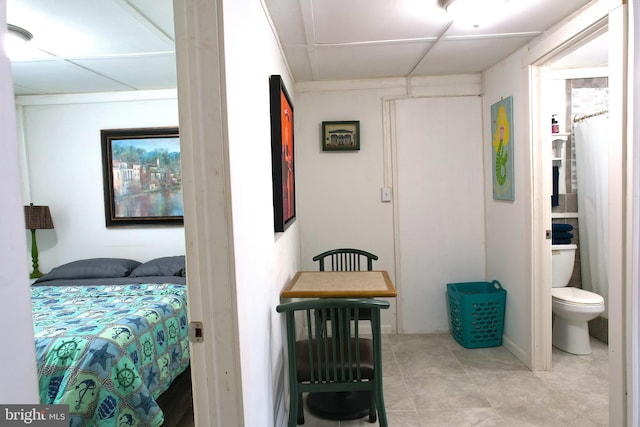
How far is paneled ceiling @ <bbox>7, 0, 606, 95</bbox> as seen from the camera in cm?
194

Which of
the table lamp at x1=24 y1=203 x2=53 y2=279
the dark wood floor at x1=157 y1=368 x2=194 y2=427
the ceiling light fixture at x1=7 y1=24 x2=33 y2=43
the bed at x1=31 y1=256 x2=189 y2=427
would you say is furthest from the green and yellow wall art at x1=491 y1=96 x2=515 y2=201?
the table lamp at x1=24 y1=203 x2=53 y2=279

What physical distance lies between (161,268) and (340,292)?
6.40ft

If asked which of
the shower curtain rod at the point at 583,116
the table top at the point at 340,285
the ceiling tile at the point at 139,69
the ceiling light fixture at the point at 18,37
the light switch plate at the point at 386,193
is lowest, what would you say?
the table top at the point at 340,285

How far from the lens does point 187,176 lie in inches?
39.7

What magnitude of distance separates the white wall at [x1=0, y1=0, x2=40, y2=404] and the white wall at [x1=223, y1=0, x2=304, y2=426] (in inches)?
23.6

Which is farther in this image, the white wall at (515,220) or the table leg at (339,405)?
the white wall at (515,220)

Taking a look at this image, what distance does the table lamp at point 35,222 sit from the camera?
10.7 ft

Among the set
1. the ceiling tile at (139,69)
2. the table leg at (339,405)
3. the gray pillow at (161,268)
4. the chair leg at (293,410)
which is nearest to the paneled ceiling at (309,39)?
the ceiling tile at (139,69)

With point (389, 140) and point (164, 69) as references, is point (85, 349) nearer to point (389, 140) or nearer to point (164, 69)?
point (164, 69)

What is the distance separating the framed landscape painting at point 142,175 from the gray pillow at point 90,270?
44 centimetres

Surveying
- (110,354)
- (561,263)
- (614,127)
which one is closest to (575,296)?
(561,263)

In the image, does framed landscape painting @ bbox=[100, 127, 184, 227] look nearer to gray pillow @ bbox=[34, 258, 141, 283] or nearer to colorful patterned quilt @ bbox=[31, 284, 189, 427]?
gray pillow @ bbox=[34, 258, 141, 283]

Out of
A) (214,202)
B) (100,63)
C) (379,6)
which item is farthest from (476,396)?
(100,63)

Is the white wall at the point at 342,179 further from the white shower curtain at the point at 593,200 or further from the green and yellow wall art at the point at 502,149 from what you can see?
the white shower curtain at the point at 593,200
